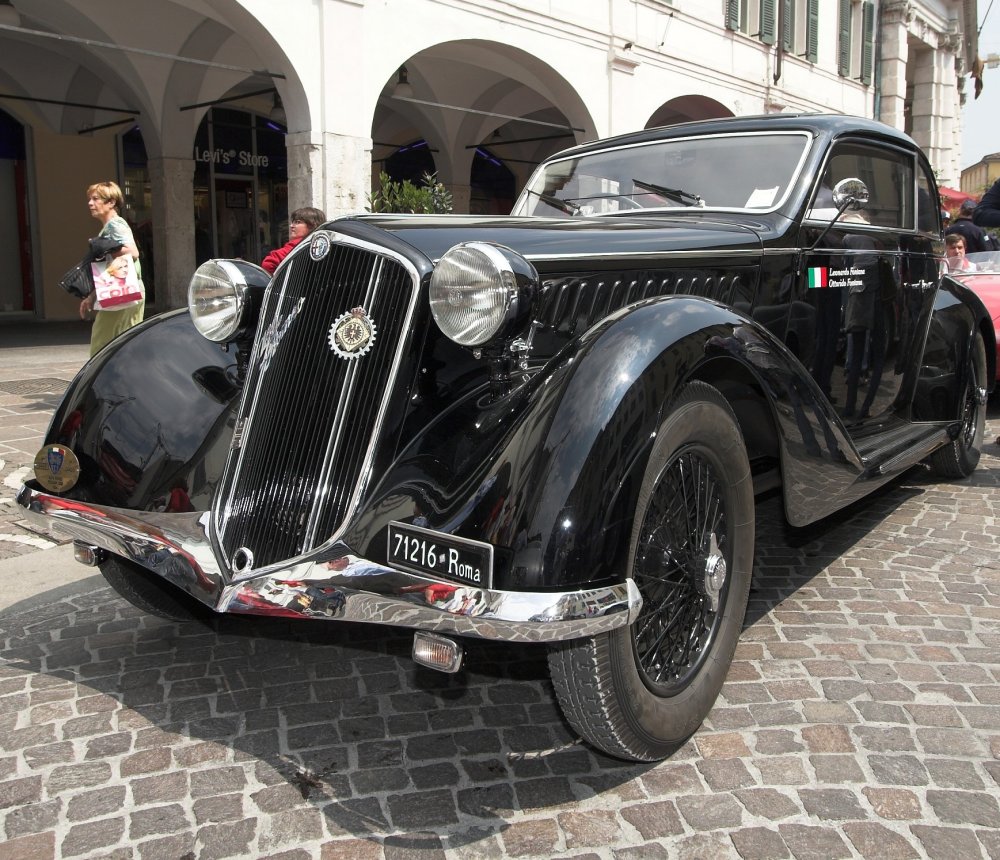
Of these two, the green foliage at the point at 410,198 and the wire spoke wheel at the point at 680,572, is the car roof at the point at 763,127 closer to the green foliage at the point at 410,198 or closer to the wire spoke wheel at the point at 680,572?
the wire spoke wheel at the point at 680,572

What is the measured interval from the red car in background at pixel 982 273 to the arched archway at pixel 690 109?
814 centimetres

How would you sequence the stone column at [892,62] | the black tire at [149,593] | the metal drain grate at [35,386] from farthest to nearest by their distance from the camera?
the stone column at [892,62] < the metal drain grate at [35,386] < the black tire at [149,593]

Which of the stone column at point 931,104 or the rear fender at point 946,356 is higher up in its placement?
the stone column at point 931,104

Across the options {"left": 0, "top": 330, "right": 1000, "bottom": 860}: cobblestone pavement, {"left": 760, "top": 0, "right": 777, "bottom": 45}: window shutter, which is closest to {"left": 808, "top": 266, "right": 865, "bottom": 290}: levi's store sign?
{"left": 0, "top": 330, "right": 1000, "bottom": 860}: cobblestone pavement

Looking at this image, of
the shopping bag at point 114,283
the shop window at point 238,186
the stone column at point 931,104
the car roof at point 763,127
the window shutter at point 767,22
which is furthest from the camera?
the stone column at point 931,104

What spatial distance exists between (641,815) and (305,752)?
0.86 m

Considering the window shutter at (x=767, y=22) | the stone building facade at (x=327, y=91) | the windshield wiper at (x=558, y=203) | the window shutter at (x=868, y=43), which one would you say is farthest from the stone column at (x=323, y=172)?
the window shutter at (x=868, y=43)

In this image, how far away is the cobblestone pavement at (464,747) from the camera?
2.02 meters

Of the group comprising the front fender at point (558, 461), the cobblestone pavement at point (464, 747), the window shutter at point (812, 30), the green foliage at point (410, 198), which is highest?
the window shutter at point (812, 30)

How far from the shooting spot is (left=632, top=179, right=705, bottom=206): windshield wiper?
3.51 metres

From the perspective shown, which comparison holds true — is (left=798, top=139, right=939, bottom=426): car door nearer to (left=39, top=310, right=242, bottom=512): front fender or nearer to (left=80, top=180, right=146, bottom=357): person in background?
(left=39, top=310, right=242, bottom=512): front fender

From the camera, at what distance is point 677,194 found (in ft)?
11.7

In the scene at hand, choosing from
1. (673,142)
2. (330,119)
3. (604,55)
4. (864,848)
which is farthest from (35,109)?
(864,848)

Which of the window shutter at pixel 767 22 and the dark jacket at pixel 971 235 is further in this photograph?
the window shutter at pixel 767 22
